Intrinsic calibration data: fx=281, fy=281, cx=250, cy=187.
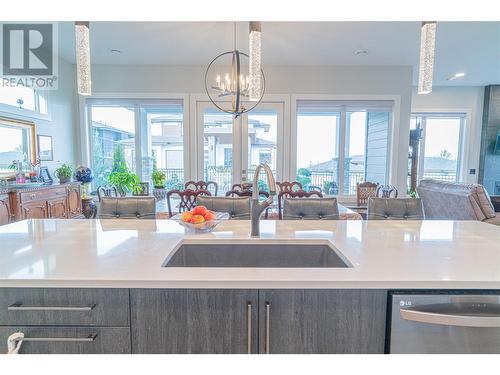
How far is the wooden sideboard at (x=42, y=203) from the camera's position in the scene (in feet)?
9.32

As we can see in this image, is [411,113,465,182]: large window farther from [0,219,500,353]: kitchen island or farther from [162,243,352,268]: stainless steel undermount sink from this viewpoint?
[0,219,500,353]: kitchen island

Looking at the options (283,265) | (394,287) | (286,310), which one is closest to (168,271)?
(286,310)

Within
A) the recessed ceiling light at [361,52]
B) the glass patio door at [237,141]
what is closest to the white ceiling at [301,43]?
the recessed ceiling light at [361,52]

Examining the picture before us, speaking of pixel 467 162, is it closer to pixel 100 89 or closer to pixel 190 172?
pixel 190 172

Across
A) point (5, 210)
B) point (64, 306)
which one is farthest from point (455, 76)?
point (5, 210)

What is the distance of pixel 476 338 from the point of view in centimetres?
90

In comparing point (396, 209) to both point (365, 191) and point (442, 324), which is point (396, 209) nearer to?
point (442, 324)

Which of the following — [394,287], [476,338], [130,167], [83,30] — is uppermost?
[83,30]

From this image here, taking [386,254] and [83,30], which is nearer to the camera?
[386,254]

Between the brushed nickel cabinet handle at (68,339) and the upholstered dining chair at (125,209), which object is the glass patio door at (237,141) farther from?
the brushed nickel cabinet handle at (68,339)

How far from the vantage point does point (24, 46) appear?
11.8 feet

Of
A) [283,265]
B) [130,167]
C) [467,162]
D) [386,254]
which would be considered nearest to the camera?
[386,254]

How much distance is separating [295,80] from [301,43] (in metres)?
0.96
